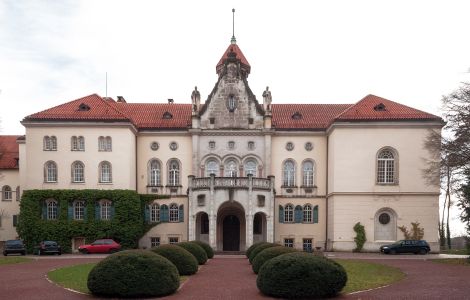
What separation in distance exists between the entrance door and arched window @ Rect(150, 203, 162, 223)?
6.26 metres

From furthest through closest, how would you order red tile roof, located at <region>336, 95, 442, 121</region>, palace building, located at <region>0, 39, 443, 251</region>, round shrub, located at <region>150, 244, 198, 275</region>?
1. red tile roof, located at <region>336, 95, 442, 121</region>
2. palace building, located at <region>0, 39, 443, 251</region>
3. round shrub, located at <region>150, 244, 198, 275</region>

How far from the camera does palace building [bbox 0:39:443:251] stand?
48.1 metres

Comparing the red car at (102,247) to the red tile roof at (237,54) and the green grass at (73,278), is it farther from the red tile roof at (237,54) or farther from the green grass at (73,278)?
the red tile roof at (237,54)

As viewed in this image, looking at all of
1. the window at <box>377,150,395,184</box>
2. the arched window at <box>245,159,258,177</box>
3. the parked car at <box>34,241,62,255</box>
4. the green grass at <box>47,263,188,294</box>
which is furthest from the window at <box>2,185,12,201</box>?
the window at <box>377,150,395,184</box>

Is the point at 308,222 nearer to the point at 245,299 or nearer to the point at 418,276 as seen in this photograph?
the point at 418,276

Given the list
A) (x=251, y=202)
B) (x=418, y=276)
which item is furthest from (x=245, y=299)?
(x=251, y=202)

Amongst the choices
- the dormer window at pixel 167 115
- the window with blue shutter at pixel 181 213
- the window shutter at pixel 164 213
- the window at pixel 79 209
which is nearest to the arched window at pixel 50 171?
the window at pixel 79 209

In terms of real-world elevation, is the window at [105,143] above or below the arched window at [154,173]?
above

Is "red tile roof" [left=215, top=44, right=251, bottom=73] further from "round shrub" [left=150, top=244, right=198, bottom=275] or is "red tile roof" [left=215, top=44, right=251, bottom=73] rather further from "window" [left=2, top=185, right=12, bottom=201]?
"round shrub" [left=150, top=244, right=198, bottom=275]

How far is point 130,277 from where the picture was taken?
18.5 meters

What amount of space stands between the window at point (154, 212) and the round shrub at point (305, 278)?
34014mm

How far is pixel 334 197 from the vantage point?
1919 inches

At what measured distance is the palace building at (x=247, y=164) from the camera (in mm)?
48125

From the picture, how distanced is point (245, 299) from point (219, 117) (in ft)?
113
